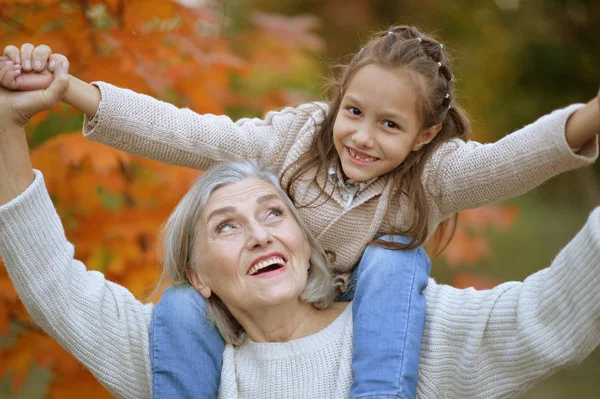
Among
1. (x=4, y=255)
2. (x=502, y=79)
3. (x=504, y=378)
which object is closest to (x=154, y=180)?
(x=4, y=255)

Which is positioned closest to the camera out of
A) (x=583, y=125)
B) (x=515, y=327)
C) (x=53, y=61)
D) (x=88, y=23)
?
(x=583, y=125)

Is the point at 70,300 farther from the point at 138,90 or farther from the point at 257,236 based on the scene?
the point at 138,90

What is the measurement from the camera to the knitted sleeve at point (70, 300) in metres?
1.96

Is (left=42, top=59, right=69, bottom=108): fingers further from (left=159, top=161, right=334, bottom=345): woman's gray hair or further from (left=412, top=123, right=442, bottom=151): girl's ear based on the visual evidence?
(left=412, top=123, right=442, bottom=151): girl's ear

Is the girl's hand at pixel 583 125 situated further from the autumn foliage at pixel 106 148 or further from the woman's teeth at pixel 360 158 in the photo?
the autumn foliage at pixel 106 148

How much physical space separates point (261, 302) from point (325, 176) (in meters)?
0.45

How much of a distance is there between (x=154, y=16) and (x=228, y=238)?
1332 millimetres

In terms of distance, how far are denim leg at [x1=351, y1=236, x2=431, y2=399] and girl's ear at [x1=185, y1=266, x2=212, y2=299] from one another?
0.45 m

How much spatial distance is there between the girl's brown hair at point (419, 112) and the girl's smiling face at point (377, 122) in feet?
0.10

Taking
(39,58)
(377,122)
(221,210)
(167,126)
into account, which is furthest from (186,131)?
(377,122)

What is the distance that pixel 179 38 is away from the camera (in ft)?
10.6

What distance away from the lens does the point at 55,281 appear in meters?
2.00

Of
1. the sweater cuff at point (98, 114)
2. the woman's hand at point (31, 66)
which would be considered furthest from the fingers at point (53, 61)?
the sweater cuff at point (98, 114)

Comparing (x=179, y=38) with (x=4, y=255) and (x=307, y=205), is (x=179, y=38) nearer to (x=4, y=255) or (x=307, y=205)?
(x=307, y=205)
